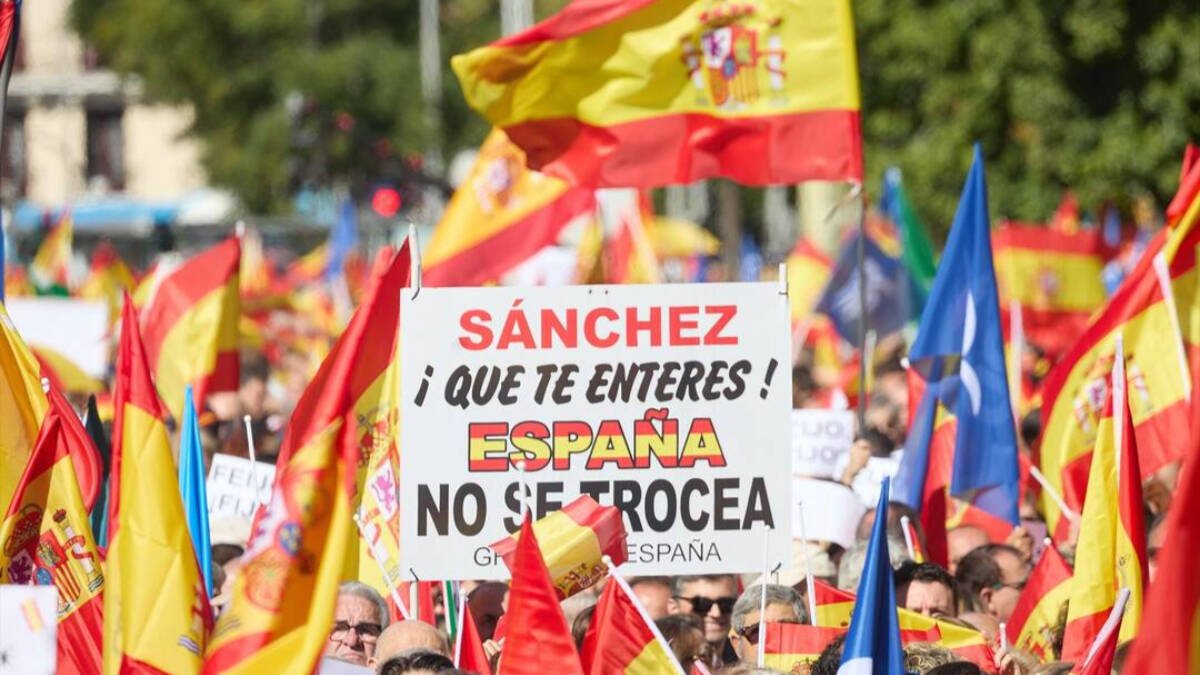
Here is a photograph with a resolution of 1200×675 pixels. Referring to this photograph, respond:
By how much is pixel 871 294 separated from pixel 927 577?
9.58 m

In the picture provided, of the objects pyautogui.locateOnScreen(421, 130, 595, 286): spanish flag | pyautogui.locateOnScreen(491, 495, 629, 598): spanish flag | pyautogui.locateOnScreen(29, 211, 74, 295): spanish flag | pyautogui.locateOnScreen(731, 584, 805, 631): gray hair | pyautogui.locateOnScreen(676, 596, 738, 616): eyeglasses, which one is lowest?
pyautogui.locateOnScreen(676, 596, 738, 616): eyeglasses

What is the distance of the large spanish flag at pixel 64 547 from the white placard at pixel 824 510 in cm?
285

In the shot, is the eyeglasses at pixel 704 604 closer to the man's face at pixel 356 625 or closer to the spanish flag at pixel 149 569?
the man's face at pixel 356 625

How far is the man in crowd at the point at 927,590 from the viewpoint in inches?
299

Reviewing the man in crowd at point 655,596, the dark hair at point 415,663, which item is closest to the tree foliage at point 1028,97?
the man in crowd at point 655,596

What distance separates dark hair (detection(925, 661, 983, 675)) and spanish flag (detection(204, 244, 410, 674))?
142 cm

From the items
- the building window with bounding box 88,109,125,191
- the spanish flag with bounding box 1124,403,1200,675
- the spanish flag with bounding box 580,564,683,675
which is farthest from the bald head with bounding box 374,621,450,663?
the building window with bounding box 88,109,125,191

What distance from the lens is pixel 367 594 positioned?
294 inches

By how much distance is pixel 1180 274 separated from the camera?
9633 mm

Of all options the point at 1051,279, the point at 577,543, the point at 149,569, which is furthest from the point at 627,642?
the point at 1051,279

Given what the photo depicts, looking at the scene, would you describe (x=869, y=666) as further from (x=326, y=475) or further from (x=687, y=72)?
(x=687, y=72)

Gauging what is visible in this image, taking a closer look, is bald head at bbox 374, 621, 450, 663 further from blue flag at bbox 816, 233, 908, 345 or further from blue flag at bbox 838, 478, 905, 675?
blue flag at bbox 816, 233, 908, 345

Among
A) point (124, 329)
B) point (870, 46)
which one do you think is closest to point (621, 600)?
point (124, 329)

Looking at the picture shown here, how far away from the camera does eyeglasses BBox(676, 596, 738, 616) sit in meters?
8.10
